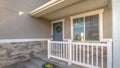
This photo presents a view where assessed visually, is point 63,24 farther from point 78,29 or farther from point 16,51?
point 16,51

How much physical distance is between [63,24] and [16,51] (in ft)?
11.0

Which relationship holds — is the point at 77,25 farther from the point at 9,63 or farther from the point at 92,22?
the point at 9,63

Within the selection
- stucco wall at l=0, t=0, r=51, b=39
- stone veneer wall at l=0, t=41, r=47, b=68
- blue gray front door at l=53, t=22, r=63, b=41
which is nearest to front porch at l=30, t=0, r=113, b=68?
blue gray front door at l=53, t=22, r=63, b=41

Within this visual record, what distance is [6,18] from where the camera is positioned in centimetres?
488

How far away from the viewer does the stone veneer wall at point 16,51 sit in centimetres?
465

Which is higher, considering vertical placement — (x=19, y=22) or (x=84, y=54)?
(x=19, y=22)

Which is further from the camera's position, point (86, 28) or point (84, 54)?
point (86, 28)

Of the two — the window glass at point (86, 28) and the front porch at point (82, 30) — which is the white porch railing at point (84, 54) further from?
the window glass at point (86, 28)

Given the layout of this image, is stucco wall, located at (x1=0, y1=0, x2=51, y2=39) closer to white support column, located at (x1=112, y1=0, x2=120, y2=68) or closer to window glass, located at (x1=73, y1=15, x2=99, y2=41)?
window glass, located at (x1=73, y1=15, x2=99, y2=41)

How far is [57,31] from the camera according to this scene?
6.61 meters

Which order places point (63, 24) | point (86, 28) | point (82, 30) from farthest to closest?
point (63, 24) → point (82, 30) → point (86, 28)

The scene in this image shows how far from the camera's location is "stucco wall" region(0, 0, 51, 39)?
4.81 meters

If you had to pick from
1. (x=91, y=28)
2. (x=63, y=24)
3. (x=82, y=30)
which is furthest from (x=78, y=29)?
(x=63, y=24)

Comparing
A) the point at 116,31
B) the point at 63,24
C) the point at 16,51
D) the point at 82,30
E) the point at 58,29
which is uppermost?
the point at 63,24
